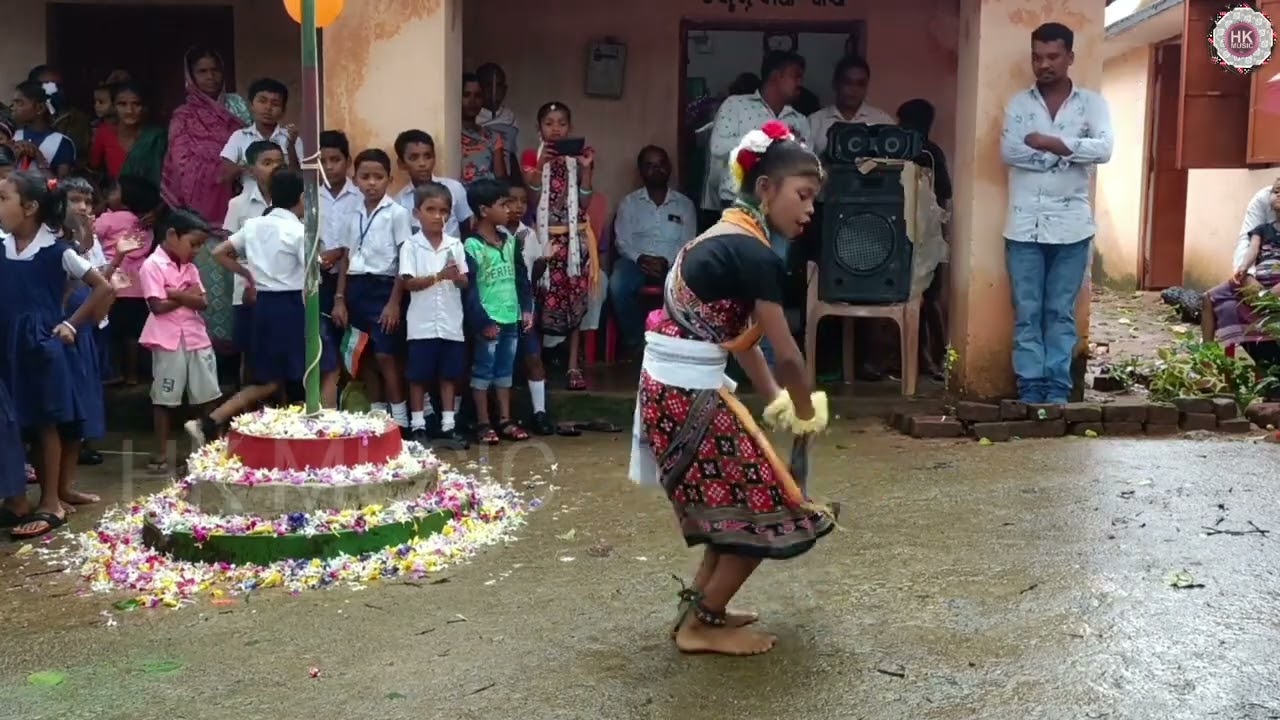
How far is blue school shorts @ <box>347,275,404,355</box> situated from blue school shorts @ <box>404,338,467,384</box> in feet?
0.45

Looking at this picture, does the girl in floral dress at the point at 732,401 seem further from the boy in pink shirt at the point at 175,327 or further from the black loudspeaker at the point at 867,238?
the black loudspeaker at the point at 867,238

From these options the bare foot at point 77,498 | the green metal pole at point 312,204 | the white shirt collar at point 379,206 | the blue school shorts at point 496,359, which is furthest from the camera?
the blue school shorts at point 496,359

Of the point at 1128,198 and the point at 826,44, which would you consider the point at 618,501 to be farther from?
the point at 1128,198

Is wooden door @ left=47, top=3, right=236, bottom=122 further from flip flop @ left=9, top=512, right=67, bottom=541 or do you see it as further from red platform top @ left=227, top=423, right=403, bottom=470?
red platform top @ left=227, top=423, right=403, bottom=470

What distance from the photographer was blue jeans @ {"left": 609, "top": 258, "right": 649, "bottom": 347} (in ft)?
28.1

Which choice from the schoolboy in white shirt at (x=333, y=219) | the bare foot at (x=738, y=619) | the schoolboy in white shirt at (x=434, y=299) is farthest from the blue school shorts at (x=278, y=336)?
the bare foot at (x=738, y=619)

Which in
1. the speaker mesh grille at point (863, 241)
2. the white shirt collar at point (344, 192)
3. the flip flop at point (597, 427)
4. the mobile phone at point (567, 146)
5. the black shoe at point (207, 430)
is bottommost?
the flip flop at point (597, 427)

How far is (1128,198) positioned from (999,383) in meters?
8.58

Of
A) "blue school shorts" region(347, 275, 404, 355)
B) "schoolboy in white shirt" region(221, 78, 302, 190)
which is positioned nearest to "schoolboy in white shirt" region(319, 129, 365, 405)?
"blue school shorts" region(347, 275, 404, 355)

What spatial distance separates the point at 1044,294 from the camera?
289 inches

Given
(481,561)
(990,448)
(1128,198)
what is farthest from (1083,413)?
(1128,198)

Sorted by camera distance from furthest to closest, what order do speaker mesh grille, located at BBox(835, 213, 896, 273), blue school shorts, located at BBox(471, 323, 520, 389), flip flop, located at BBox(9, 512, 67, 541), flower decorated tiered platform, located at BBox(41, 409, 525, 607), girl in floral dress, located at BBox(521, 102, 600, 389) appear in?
girl in floral dress, located at BBox(521, 102, 600, 389)
speaker mesh grille, located at BBox(835, 213, 896, 273)
blue school shorts, located at BBox(471, 323, 520, 389)
flip flop, located at BBox(9, 512, 67, 541)
flower decorated tiered platform, located at BBox(41, 409, 525, 607)

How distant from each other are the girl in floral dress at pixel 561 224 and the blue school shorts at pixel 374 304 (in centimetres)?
114

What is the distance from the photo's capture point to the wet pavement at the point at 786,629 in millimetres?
3490
